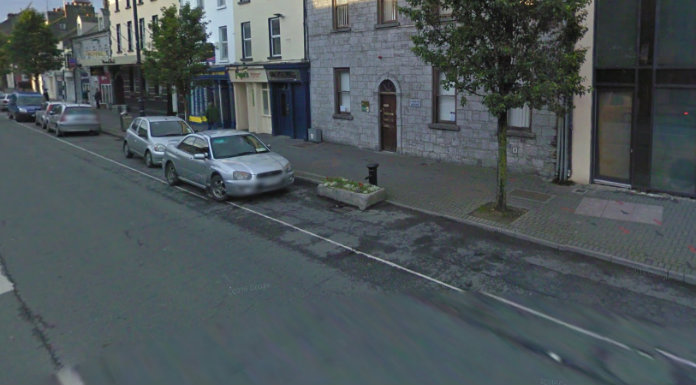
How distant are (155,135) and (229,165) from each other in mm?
6482

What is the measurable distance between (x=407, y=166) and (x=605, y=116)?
541 cm

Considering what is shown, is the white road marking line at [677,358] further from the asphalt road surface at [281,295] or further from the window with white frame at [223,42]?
the window with white frame at [223,42]

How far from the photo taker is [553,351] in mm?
5270

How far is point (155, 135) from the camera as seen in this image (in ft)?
55.7

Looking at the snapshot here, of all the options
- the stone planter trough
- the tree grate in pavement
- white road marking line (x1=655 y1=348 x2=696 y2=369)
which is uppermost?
the stone planter trough

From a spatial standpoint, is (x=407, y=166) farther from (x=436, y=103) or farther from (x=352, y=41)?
(x=352, y=41)

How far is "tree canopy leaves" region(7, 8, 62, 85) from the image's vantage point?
42.7m

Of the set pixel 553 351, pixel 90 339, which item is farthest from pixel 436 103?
pixel 90 339

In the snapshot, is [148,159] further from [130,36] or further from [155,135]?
[130,36]

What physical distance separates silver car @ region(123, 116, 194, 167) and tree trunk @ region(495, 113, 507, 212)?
34.5 feet

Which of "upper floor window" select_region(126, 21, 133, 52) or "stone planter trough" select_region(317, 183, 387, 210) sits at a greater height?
"upper floor window" select_region(126, 21, 133, 52)

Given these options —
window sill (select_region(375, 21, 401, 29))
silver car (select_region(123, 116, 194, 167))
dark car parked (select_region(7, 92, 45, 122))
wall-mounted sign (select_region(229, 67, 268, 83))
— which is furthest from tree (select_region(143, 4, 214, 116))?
dark car parked (select_region(7, 92, 45, 122))

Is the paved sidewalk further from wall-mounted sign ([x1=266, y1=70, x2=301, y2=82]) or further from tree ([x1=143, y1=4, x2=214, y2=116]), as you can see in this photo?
tree ([x1=143, y1=4, x2=214, y2=116])

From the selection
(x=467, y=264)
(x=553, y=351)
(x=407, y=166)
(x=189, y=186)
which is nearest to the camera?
(x=553, y=351)
